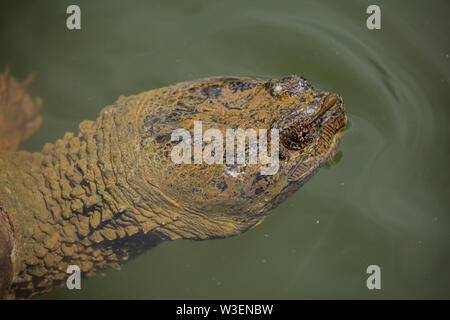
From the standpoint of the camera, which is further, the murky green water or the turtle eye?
the murky green water

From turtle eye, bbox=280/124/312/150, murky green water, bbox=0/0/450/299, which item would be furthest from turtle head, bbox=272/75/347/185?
murky green water, bbox=0/0/450/299

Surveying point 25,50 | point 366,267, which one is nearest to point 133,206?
point 366,267

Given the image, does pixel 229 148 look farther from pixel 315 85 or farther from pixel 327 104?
pixel 315 85

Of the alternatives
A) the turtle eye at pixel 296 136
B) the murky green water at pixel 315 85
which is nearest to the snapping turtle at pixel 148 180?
the turtle eye at pixel 296 136

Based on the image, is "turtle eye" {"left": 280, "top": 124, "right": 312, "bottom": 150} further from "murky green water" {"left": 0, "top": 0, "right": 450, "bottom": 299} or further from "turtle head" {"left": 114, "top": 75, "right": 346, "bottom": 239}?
"murky green water" {"left": 0, "top": 0, "right": 450, "bottom": 299}

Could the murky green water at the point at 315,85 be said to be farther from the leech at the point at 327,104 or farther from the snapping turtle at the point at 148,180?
the leech at the point at 327,104

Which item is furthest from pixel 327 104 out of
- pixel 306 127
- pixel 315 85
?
pixel 315 85

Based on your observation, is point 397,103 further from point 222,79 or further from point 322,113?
point 222,79
